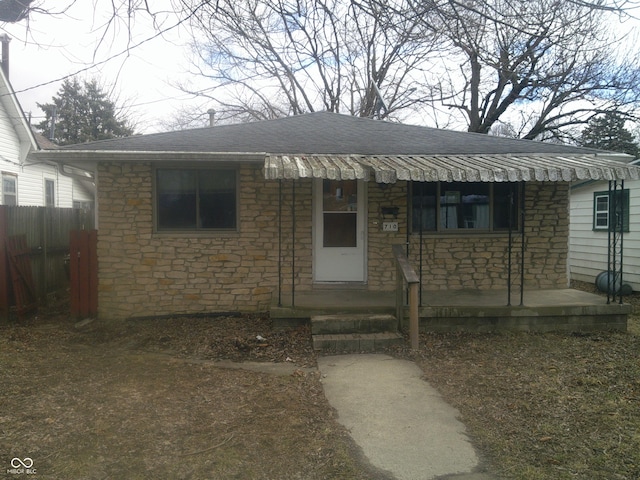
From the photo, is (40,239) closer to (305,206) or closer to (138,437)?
(305,206)

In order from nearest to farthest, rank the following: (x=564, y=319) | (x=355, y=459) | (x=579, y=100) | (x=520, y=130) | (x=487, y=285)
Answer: (x=355, y=459) → (x=564, y=319) → (x=487, y=285) → (x=579, y=100) → (x=520, y=130)

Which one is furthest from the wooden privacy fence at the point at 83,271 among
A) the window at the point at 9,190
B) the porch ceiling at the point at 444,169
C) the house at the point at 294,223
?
the window at the point at 9,190

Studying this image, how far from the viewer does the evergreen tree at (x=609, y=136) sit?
719 inches

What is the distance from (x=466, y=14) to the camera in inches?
200

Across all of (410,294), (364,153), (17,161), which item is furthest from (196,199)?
(17,161)

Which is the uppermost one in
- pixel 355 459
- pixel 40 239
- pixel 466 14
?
pixel 466 14

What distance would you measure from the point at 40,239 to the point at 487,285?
8.31m

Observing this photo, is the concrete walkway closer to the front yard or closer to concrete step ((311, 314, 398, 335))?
the front yard

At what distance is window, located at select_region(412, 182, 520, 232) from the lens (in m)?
7.76

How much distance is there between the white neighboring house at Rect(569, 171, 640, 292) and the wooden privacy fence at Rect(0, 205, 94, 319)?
11.5 metres

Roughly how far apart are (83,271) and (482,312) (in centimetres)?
610

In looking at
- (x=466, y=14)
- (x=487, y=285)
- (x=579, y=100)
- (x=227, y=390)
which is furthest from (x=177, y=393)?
(x=579, y=100)

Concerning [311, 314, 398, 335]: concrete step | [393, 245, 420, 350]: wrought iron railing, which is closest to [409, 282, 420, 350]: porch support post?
[393, 245, 420, 350]: wrought iron railing

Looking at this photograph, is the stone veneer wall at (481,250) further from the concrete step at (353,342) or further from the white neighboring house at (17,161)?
the white neighboring house at (17,161)
